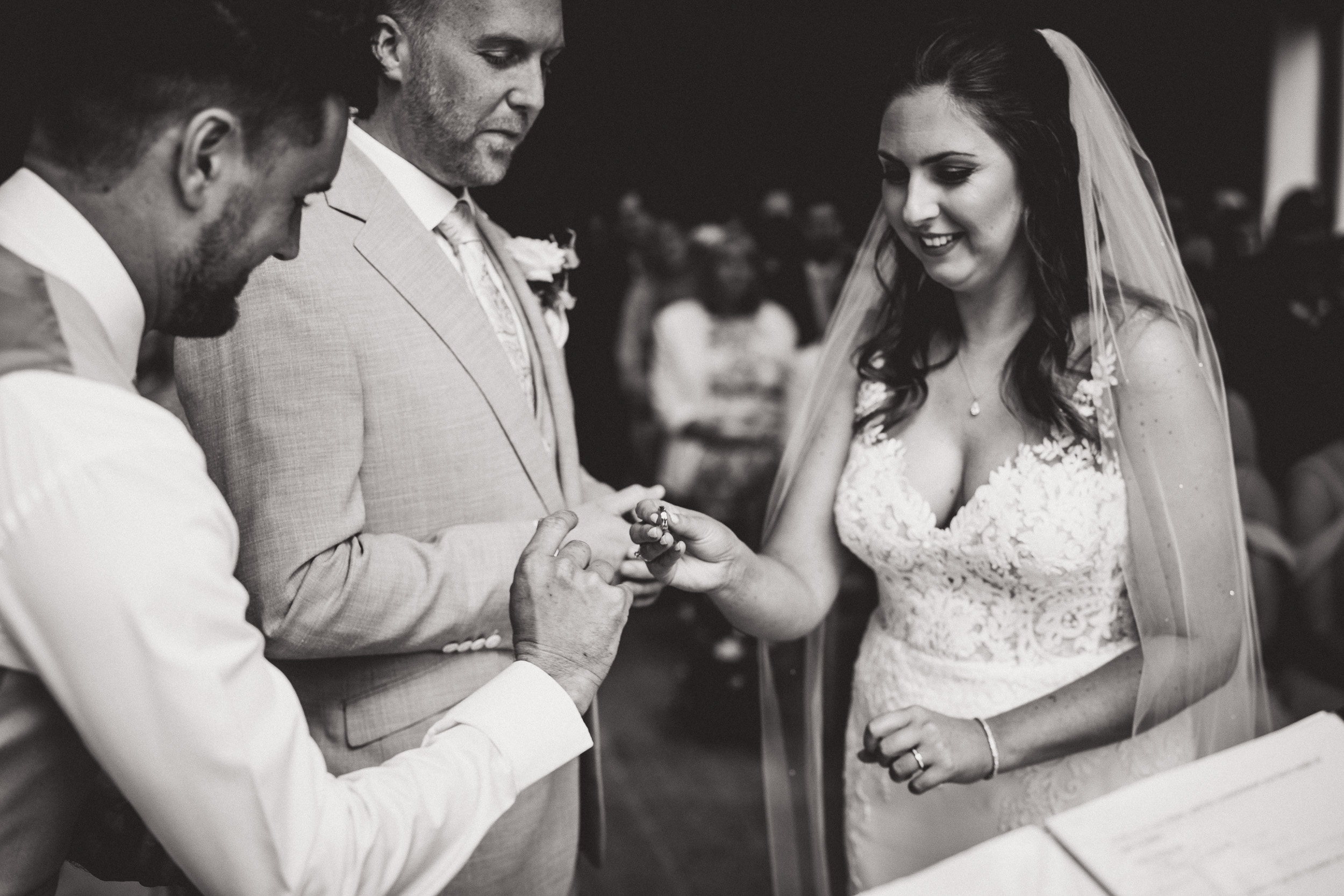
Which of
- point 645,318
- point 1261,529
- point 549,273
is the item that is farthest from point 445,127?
point 645,318

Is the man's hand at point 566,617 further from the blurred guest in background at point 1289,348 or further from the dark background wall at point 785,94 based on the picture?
the dark background wall at point 785,94

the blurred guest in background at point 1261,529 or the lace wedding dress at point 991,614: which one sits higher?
the lace wedding dress at point 991,614

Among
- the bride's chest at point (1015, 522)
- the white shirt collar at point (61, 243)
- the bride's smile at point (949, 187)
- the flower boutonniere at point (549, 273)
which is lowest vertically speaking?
the bride's chest at point (1015, 522)

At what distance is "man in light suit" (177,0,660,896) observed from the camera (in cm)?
158

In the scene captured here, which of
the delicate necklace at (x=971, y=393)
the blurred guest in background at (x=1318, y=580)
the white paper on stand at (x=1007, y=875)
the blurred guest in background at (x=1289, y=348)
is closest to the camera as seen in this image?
the white paper on stand at (x=1007, y=875)

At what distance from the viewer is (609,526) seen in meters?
1.81

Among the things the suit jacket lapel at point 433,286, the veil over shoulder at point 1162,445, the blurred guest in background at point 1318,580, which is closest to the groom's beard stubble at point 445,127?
the suit jacket lapel at point 433,286

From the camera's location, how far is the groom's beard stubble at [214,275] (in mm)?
1146

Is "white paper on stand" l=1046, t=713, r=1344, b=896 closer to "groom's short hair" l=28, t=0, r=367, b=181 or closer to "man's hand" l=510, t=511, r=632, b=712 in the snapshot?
"man's hand" l=510, t=511, r=632, b=712

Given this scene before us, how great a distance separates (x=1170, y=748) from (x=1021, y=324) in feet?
2.46

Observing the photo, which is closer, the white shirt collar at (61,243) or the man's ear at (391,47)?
the white shirt collar at (61,243)

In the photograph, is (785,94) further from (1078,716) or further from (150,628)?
(150,628)

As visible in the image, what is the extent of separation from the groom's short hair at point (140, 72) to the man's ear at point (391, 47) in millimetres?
754

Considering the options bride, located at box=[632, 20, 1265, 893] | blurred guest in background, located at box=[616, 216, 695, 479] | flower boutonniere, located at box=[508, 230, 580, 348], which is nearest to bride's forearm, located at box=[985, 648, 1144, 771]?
bride, located at box=[632, 20, 1265, 893]
